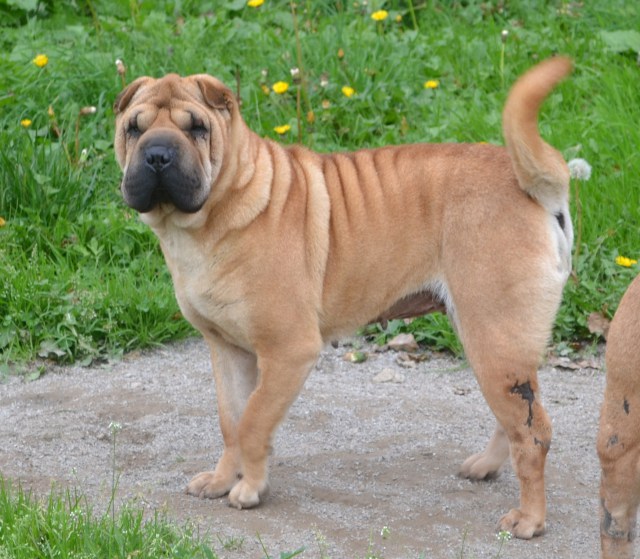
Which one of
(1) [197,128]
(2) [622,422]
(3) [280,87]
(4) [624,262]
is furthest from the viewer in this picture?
(3) [280,87]

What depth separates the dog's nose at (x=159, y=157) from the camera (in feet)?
13.9

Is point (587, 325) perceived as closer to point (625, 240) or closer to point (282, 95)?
point (625, 240)

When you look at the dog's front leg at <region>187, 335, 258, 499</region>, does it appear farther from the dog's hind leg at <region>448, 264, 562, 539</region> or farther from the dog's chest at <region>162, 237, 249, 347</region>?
the dog's hind leg at <region>448, 264, 562, 539</region>

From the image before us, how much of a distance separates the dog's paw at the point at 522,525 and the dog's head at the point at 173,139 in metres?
1.57

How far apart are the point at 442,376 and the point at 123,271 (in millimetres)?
1840

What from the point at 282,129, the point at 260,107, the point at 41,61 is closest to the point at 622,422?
the point at 282,129

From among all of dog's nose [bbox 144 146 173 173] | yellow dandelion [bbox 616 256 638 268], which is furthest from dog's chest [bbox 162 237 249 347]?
yellow dandelion [bbox 616 256 638 268]

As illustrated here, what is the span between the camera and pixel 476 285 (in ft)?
14.3

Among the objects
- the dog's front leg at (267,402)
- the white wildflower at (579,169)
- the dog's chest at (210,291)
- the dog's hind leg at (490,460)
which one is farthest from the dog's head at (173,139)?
the white wildflower at (579,169)

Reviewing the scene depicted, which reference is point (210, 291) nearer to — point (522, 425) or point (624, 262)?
point (522, 425)

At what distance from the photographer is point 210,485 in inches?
184

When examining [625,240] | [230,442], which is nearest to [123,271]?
[230,442]

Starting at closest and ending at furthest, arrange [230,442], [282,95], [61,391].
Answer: [230,442] → [61,391] → [282,95]

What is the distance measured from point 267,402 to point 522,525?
39.5 inches
